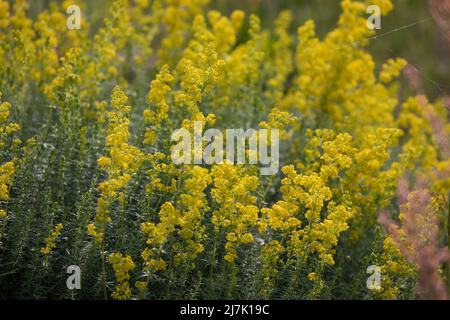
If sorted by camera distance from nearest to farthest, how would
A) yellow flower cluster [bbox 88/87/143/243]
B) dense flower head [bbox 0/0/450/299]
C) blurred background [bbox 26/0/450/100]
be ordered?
yellow flower cluster [bbox 88/87/143/243] < dense flower head [bbox 0/0/450/299] < blurred background [bbox 26/0/450/100]

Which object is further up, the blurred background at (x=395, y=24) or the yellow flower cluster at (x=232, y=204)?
the blurred background at (x=395, y=24)

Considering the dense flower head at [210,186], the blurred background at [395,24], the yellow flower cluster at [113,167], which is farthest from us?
the blurred background at [395,24]

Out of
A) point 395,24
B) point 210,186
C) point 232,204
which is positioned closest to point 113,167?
point 232,204

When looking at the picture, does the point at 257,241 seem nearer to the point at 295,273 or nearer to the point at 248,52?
the point at 295,273

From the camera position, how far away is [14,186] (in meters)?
3.64

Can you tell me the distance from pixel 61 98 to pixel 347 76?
82.3 inches

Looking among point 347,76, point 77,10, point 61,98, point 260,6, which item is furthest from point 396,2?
point 61,98

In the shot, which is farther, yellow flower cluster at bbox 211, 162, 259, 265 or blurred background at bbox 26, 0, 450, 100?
blurred background at bbox 26, 0, 450, 100

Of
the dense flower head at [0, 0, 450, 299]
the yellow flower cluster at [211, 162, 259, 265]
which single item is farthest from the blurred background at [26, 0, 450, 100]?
the yellow flower cluster at [211, 162, 259, 265]

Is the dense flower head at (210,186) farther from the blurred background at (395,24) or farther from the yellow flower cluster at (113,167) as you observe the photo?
the blurred background at (395,24)

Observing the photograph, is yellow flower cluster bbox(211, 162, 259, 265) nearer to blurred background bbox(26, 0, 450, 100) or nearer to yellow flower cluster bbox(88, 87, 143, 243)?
yellow flower cluster bbox(88, 87, 143, 243)

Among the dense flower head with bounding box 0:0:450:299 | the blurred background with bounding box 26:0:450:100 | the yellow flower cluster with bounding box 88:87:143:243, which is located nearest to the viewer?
the yellow flower cluster with bounding box 88:87:143:243

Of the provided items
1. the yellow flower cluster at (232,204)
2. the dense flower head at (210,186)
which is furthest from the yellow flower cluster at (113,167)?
the yellow flower cluster at (232,204)

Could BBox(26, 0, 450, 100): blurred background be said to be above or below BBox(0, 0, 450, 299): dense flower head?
above
